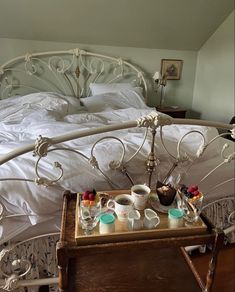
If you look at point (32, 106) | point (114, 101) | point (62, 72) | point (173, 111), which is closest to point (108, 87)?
point (114, 101)

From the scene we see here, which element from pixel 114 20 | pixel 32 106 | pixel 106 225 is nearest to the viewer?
pixel 106 225

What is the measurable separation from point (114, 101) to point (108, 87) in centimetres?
28

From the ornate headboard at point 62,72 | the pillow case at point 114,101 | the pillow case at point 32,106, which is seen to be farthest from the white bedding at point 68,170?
the ornate headboard at point 62,72

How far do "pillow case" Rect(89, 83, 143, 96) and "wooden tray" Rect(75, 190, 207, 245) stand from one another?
216 cm

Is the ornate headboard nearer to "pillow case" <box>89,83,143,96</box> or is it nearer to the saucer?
"pillow case" <box>89,83,143,96</box>

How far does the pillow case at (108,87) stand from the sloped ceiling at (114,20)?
18.8 inches

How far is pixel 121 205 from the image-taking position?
0.98 meters

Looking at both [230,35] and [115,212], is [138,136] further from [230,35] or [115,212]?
[230,35]

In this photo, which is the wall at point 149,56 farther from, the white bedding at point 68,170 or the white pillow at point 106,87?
the white bedding at point 68,170

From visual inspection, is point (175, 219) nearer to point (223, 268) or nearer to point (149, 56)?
point (223, 268)

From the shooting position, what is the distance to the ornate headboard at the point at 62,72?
2.85 metres

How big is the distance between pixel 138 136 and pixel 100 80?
77.7 inches

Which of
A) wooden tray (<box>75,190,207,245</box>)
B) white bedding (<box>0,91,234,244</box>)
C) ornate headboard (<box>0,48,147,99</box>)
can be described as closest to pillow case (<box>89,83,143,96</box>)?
ornate headboard (<box>0,48,147,99</box>)

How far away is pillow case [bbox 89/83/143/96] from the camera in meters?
2.98
